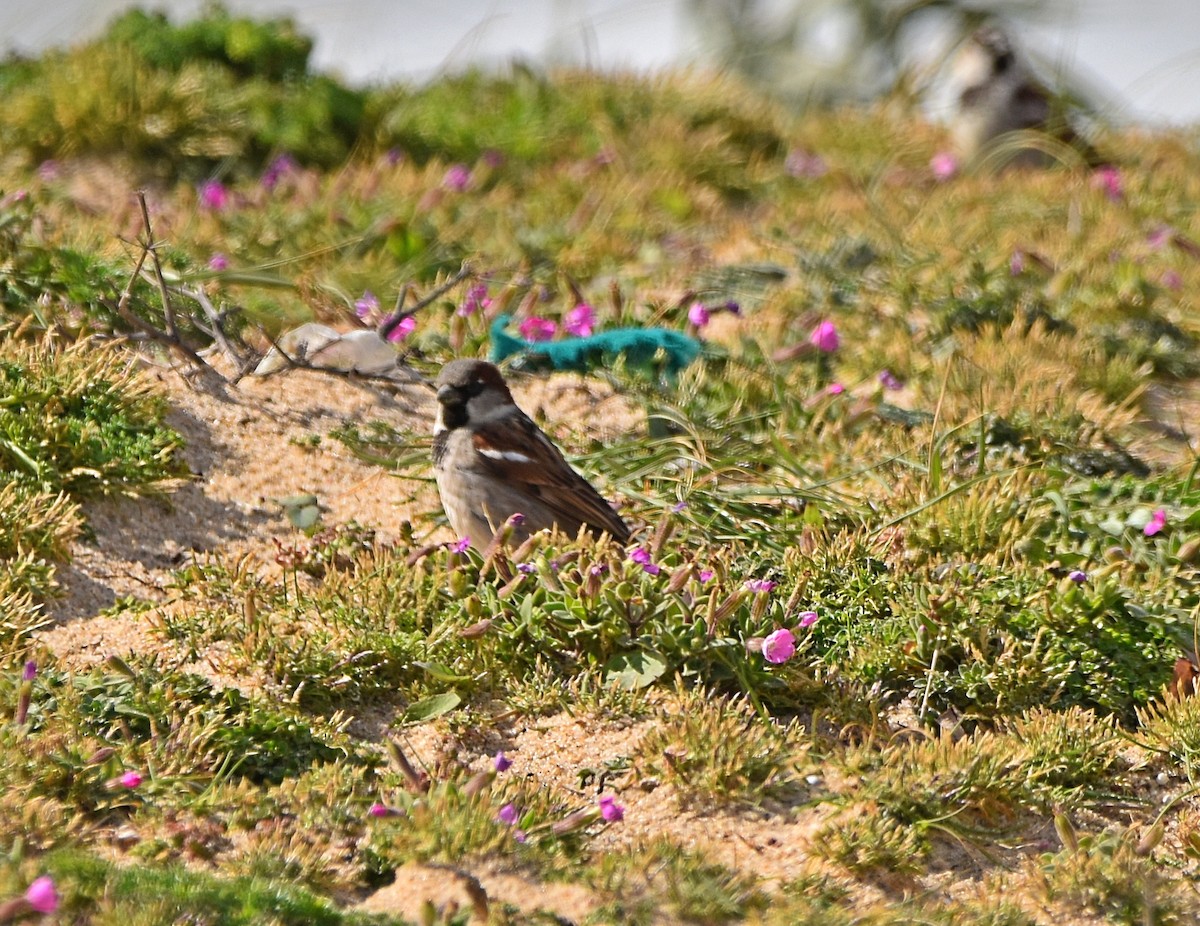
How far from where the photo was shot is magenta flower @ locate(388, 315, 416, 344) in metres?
6.07

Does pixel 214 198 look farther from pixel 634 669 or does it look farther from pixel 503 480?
pixel 634 669

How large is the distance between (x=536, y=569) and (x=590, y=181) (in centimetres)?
470

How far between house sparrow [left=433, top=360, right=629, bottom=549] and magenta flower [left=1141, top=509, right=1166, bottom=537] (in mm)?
1648

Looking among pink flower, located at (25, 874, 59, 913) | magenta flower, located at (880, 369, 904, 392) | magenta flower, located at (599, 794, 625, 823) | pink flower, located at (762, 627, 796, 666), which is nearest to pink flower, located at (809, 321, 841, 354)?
magenta flower, located at (880, 369, 904, 392)

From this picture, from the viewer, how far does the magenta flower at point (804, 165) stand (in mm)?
9391

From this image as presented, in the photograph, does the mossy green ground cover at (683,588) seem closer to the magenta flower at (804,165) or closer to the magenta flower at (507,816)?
the magenta flower at (507,816)

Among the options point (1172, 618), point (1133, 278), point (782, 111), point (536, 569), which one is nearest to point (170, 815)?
point (536, 569)

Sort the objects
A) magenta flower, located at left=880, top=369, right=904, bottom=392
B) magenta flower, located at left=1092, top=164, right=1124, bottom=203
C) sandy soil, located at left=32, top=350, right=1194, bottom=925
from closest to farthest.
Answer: sandy soil, located at left=32, top=350, right=1194, bottom=925 → magenta flower, located at left=880, top=369, right=904, bottom=392 → magenta flower, located at left=1092, top=164, right=1124, bottom=203

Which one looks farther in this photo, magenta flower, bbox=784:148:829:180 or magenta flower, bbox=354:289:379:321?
magenta flower, bbox=784:148:829:180

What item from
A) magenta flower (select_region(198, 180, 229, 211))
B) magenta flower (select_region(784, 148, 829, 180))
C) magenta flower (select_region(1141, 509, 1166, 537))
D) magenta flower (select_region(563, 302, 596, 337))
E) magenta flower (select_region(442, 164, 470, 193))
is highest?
magenta flower (select_region(1141, 509, 1166, 537))

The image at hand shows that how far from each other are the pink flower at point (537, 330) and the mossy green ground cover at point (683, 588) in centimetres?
24

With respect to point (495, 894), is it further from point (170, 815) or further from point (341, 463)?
point (341, 463)

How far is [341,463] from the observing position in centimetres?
533

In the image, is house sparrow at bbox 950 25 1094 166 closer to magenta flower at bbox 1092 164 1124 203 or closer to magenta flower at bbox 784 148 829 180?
magenta flower at bbox 1092 164 1124 203
